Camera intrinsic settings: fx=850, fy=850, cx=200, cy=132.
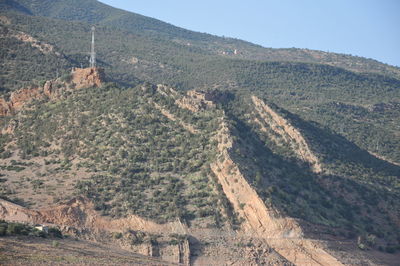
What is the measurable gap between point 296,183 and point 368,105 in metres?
48.1

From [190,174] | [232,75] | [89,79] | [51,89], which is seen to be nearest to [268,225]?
[190,174]

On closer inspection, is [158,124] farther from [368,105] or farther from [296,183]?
[368,105]

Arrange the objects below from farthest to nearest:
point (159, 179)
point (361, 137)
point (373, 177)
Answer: point (361, 137), point (373, 177), point (159, 179)

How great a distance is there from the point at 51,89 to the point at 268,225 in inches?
1091

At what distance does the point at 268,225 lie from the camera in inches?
2143

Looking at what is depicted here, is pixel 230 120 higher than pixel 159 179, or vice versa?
pixel 230 120

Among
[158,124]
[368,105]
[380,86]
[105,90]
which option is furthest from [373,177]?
[380,86]

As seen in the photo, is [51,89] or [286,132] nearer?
[286,132]

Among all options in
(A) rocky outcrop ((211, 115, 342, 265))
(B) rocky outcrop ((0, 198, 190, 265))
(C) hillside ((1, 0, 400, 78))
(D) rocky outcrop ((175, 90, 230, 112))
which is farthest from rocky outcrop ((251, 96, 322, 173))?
(C) hillside ((1, 0, 400, 78))

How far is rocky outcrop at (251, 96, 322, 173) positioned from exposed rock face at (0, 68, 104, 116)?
14.4 meters

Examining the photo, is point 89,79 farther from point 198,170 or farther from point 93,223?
point 93,223

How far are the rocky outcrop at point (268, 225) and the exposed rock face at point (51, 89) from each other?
2010 cm

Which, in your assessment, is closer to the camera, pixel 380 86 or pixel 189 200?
pixel 189 200

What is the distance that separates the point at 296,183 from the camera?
205 feet
